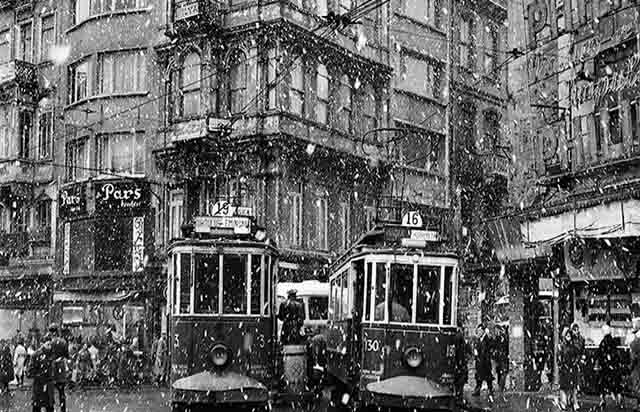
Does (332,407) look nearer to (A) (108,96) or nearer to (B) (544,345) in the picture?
(B) (544,345)

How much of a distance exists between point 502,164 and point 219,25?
16.9 m

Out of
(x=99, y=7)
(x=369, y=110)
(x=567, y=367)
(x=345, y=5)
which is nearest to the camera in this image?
(x=567, y=367)

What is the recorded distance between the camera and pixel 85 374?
27.4 meters

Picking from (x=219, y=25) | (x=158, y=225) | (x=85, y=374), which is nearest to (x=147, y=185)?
(x=158, y=225)

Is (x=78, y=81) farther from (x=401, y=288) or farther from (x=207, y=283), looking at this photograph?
(x=401, y=288)

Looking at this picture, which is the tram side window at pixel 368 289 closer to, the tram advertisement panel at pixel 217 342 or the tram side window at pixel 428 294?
the tram side window at pixel 428 294

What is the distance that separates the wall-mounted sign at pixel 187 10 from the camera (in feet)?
107

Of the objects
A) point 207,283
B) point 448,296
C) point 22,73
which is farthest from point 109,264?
point 448,296

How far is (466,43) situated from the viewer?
4300 centimetres

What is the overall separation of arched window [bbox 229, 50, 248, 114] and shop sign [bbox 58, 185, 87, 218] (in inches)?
271

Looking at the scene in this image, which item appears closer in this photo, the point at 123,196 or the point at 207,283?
the point at 207,283

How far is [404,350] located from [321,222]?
1861cm

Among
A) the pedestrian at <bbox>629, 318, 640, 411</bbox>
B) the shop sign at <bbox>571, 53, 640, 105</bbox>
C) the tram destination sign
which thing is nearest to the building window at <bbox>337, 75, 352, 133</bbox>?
the shop sign at <bbox>571, 53, 640, 105</bbox>

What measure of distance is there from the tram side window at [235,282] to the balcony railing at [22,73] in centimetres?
2645
